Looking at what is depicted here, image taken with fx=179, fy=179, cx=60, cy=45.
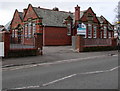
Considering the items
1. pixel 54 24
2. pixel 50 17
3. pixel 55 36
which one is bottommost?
pixel 55 36

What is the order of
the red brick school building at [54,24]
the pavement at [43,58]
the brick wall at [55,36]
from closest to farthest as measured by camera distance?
the pavement at [43,58] < the brick wall at [55,36] < the red brick school building at [54,24]

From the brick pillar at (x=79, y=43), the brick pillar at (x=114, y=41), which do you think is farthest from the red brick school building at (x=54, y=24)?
the brick pillar at (x=79, y=43)

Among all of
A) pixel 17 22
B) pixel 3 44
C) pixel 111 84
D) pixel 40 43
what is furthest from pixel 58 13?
pixel 111 84

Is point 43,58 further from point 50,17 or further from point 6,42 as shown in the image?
point 50,17

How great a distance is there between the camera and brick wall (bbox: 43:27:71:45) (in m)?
31.6

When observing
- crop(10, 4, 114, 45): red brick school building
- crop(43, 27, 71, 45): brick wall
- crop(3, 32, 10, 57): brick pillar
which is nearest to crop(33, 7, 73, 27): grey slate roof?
crop(10, 4, 114, 45): red brick school building

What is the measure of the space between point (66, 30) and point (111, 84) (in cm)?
2803

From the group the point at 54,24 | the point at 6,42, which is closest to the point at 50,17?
the point at 54,24

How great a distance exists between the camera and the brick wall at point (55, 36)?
31.6m

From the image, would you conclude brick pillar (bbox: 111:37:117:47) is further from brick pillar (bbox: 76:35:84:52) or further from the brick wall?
the brick wall

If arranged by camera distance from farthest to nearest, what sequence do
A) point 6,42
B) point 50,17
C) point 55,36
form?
point 50,17
point 55,36
point 6,42

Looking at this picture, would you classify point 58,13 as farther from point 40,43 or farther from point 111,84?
point 111,84

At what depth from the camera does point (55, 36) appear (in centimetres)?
3297

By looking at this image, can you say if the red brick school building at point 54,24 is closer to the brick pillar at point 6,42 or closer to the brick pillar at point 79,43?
the brick pillar at point 79,43
